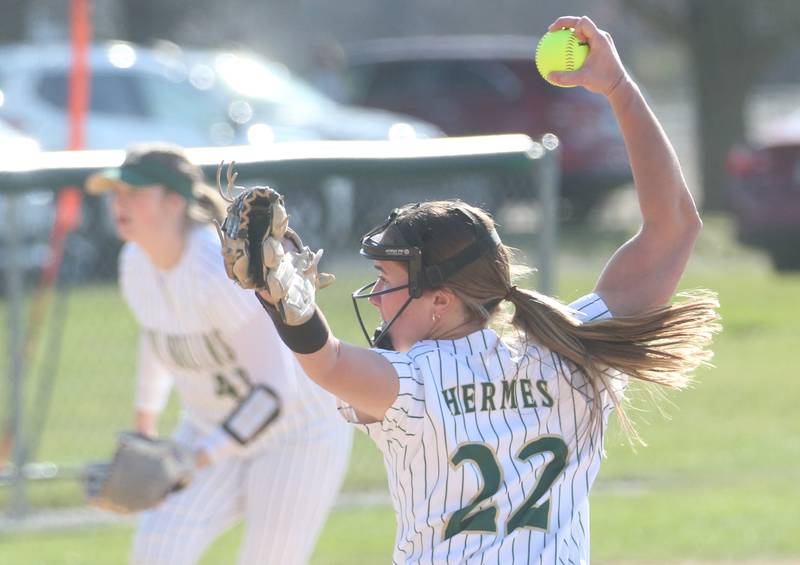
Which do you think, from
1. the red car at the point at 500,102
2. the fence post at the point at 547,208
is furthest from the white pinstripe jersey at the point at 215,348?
the red car at the point at 500,102

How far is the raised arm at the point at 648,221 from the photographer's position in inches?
127

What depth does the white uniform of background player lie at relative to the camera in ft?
15.1

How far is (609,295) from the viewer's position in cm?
325

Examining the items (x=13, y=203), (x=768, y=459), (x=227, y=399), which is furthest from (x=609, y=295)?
(x=768, y=459)

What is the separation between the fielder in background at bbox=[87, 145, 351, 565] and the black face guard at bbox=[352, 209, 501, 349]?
1.59 meters

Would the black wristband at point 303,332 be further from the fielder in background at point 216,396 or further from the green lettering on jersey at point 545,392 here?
the fielder in background at point 216,396

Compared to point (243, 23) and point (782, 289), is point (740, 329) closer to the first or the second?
point (782, 289)

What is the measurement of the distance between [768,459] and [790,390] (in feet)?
6.46

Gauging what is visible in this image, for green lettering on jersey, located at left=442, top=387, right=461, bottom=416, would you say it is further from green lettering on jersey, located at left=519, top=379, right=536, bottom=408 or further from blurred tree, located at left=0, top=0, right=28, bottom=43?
blurred tree, located at left=0, top=0, right=28, bottom=43

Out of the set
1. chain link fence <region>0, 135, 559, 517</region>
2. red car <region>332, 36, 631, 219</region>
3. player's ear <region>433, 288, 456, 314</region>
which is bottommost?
player's ear <region>433, 288, 456, 314</region>

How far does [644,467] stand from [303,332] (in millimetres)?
5684

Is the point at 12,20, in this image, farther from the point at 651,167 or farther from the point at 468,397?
A: the point at 468,397

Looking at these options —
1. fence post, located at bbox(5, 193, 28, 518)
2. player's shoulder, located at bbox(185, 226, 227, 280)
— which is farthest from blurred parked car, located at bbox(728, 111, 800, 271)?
player's shoulder, located at bbox(185, 226, 227, 280)

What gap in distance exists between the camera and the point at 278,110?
15.0 m
